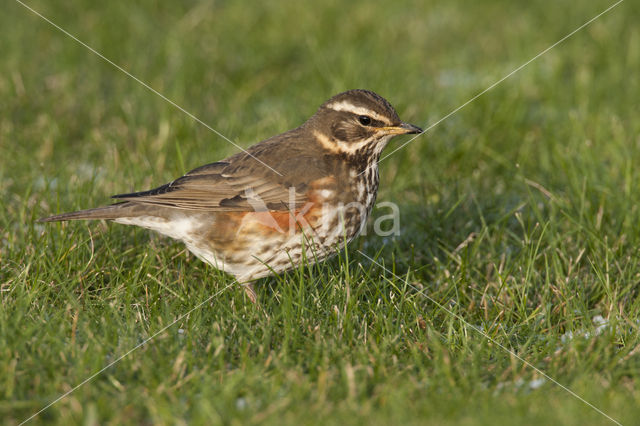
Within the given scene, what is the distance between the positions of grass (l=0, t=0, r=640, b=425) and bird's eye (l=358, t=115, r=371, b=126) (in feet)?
3.23

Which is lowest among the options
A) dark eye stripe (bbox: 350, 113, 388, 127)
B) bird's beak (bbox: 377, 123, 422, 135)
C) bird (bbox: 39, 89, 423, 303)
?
bird (bbox: 39, 89, 423, 303)

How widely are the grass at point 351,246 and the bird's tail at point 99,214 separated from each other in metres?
0.21

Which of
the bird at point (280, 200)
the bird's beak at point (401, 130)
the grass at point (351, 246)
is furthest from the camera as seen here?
the bird's beak at point (401, 130)

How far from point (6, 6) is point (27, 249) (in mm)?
6539

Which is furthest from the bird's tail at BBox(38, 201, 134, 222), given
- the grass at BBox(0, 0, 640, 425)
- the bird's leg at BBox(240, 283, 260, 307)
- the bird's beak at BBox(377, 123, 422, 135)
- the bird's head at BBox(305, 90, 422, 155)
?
the bird's beak at BBox(377, 123, 422, 135)

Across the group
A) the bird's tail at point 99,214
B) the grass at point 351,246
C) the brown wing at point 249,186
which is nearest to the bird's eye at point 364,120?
the brown wing at point 249,186

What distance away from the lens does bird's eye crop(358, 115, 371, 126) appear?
5.19 meters

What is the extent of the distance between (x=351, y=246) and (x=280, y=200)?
3.34 feet

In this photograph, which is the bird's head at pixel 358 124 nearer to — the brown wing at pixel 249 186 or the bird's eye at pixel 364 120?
the bird's eye at pixel 364 120

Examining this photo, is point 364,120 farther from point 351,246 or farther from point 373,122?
point 351,246

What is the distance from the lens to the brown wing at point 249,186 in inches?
197

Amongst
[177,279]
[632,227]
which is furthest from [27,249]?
[632,227]

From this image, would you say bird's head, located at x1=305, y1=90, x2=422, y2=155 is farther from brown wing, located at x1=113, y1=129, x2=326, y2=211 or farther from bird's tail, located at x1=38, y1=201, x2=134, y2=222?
bird's tail, located at x1=38, y1=201, x2=134, y2=222

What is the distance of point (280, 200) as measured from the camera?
4969 mm
